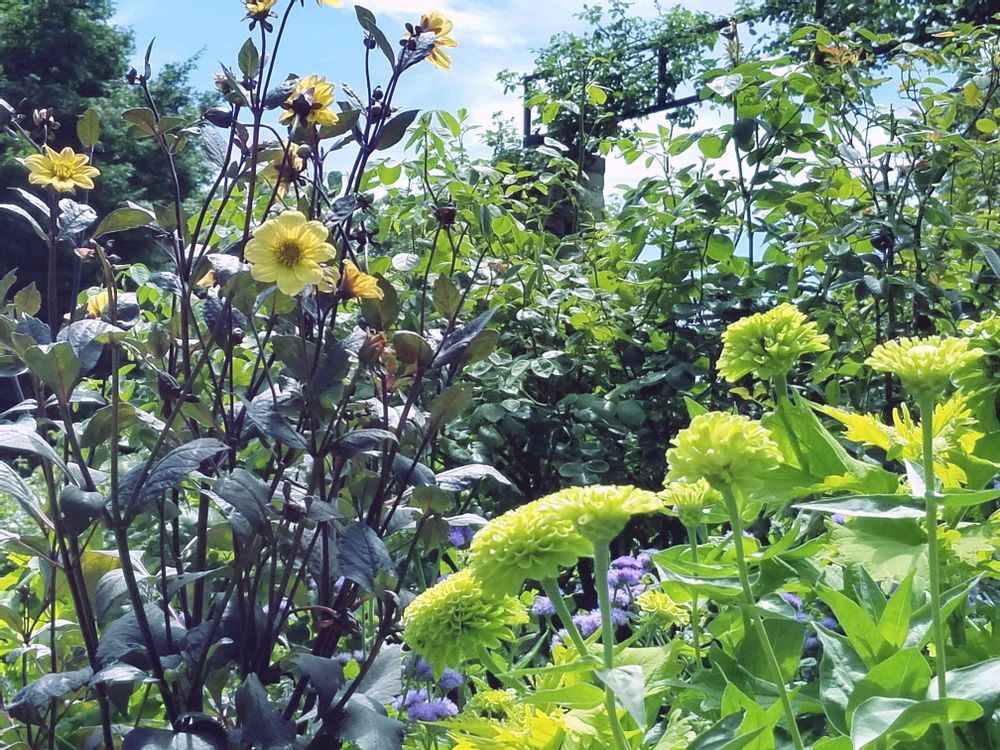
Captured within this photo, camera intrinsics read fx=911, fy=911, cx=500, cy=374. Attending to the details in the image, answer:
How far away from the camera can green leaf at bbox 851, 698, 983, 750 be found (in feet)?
1.70

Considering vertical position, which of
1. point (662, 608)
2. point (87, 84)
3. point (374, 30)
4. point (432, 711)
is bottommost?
point (432, 711)

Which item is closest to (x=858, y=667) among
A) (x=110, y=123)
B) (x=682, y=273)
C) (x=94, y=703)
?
(x=94, y=703)

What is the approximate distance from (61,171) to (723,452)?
39.4 inches

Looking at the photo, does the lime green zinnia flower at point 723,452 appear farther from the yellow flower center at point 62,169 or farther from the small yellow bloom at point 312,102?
the yellow flower center at point 62,169

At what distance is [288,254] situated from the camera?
1021mm

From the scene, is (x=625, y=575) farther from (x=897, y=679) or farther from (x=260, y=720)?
(x=897, y=679)

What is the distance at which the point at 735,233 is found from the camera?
237cm

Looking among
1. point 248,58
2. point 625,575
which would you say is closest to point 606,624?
point 248,58

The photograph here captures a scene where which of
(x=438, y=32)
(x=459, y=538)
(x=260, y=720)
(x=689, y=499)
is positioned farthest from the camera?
(x=459, y=538)

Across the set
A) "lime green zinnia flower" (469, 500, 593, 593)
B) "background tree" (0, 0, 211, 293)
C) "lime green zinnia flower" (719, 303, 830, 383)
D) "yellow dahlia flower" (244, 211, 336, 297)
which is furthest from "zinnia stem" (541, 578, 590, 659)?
"background tree" (0, 0, 211, 293)

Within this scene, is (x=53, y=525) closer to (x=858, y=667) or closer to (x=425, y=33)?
(x=425, y=33)

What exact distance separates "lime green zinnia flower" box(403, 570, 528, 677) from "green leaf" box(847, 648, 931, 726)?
24 cm

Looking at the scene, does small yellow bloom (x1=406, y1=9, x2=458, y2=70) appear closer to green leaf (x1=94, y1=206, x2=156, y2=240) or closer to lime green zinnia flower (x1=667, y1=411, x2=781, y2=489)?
green leaf (x1=94, y1=206, x2=156, y2=240)

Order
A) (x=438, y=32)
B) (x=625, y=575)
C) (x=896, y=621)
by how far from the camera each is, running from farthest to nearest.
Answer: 1. (x=625, y=575)
2. (x=438, y=32)
3. (x=896, y=621)
